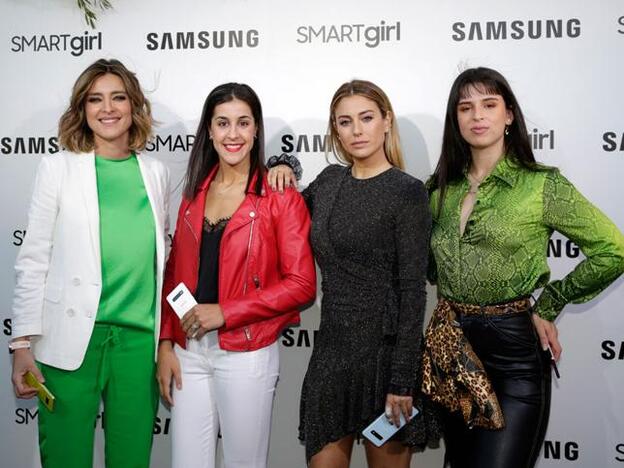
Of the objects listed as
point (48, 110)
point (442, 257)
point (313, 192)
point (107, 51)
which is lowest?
point (442, 257)

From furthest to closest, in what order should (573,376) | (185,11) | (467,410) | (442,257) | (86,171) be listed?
1. (185,11)
2. (573,376)
3. (86,171)
4. (442,257)
5. (467,410)

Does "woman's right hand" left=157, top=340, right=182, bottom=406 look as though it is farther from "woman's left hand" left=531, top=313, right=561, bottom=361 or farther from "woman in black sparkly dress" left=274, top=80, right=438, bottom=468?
"woman's left hand" left=531, top=313, right=561, bottom=361

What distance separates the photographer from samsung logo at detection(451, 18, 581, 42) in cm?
296

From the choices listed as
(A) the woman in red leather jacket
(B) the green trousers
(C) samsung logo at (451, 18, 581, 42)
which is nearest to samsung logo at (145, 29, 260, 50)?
(A) the woman in red leather jacket

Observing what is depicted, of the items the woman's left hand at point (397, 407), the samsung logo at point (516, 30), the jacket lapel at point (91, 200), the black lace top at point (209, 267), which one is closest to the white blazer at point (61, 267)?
the jacket lapel at point (91, 200)

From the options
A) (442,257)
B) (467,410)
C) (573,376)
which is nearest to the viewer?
(467,410)

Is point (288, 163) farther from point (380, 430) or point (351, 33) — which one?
point (380, 430)

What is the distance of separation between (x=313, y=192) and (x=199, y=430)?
105 centimetres

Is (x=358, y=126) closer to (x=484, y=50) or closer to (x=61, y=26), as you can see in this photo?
(x=484, y=50)

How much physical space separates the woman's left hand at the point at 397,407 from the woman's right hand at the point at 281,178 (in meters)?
0.90

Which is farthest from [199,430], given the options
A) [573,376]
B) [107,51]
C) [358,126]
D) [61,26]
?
[61,26]

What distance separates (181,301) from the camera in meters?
2.29

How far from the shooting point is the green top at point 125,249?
7.89ft

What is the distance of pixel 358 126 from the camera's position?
2.32 meters
